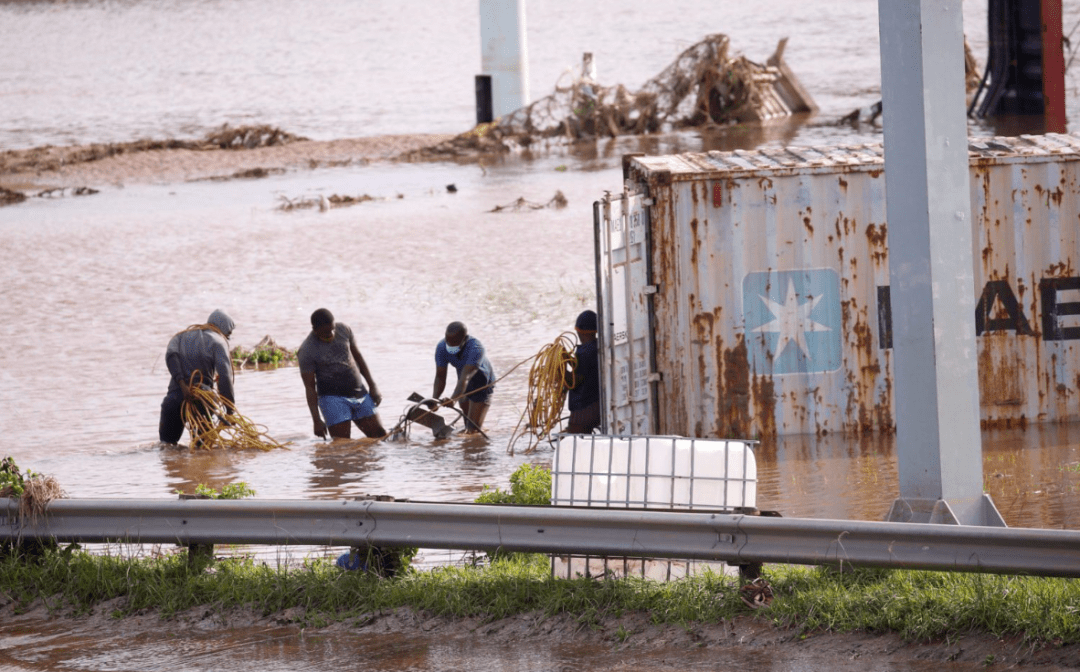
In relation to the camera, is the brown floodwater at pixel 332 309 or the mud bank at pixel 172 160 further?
the mud bank at pixel 172 160

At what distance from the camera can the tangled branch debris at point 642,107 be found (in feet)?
102

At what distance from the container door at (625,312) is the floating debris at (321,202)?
595 inches

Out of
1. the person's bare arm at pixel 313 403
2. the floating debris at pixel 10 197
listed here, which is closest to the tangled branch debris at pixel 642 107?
the floating debris at pixel 10 197

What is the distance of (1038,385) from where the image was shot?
1016cm

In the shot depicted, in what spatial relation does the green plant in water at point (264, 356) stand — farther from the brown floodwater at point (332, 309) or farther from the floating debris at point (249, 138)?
the floating debris at point (249, 138)

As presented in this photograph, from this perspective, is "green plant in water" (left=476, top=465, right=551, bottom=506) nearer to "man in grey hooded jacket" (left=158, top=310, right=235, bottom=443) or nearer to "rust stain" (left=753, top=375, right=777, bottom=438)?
"rust stain" (left=753, top=375, right=777, bottom=438)

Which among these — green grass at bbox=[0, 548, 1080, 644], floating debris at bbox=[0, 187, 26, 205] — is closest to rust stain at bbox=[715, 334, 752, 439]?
green grass at bbox=[0, 548, 1080, 644]

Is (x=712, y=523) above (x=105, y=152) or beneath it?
beneath

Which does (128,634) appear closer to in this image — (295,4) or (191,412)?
(191,412)

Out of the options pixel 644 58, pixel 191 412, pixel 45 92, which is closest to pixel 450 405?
pixel 191 412

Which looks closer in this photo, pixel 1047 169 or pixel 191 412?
pixel 1047 169

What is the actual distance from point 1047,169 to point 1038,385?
1.63 m

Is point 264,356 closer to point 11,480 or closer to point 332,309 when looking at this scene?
point 332,309

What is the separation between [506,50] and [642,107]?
409 cm
